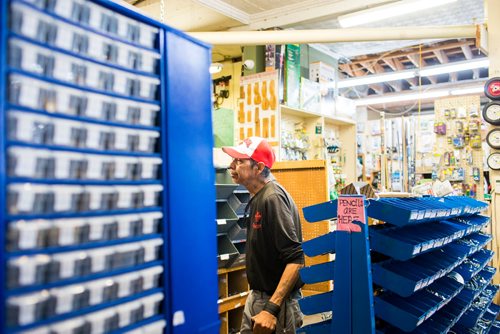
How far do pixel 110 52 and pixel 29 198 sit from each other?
1.54ft

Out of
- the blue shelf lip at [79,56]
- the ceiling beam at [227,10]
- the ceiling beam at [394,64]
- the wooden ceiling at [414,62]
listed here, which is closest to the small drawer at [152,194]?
the blue shelf lip at [79,56]

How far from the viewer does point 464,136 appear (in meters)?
6.89

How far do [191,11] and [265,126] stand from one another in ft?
6.80

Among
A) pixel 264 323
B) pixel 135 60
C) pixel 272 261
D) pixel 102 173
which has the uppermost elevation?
pixel 135 60

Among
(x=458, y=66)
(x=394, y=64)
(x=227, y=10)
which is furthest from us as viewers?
(x=394, y=64)

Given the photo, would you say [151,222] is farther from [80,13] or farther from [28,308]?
[80,13]

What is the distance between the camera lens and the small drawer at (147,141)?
1.31m

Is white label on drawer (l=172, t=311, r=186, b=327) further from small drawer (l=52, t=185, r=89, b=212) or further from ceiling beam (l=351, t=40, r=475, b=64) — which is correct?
ceiling beam (l=351, t=40, r=475, b=64)

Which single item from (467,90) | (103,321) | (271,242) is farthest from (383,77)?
(103,321)

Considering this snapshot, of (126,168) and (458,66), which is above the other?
(458,66)

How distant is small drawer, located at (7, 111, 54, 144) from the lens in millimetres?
1007

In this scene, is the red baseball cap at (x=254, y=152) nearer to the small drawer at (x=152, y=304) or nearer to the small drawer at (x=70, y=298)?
the small drawer at (x=152, y=304)

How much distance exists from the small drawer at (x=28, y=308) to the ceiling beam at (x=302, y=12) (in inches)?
246

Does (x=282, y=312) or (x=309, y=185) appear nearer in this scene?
(x=282, y=312)
